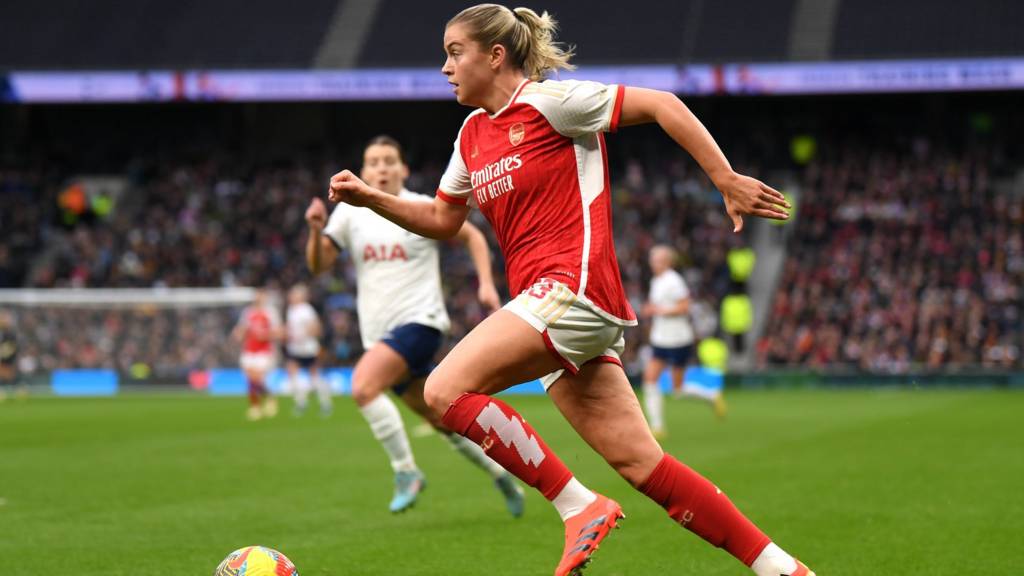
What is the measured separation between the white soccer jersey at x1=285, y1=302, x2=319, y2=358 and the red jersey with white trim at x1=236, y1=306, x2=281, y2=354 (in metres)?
0.58

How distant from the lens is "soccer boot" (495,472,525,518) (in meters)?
8.48

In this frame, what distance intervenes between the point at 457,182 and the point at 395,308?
3.75 metres

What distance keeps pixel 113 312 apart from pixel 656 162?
15.1m

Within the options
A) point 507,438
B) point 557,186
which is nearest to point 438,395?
point 507,438

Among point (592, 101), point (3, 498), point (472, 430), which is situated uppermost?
point (592, 101)

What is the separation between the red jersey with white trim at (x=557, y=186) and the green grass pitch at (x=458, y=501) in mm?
2093

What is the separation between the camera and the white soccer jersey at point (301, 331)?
77.5 ft

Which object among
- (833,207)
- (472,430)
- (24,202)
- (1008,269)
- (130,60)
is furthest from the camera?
(24,202)

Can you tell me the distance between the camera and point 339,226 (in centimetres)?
930

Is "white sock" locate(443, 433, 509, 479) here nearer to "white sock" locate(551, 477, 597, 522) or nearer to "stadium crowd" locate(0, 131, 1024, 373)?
"white sock" locate(551, 477, 597, 522)

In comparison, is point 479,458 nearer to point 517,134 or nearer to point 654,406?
point 517,134

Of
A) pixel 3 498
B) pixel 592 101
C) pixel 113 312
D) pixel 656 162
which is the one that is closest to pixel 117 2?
pixel 113 312

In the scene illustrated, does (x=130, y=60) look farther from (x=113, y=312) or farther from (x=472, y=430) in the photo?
(x=472, y=430)

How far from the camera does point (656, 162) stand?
1463 inches
